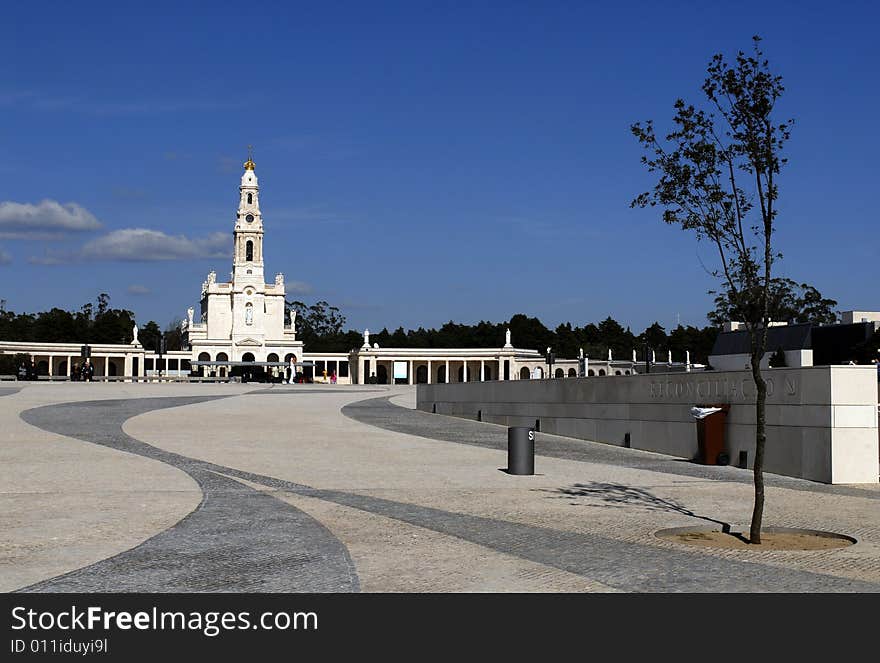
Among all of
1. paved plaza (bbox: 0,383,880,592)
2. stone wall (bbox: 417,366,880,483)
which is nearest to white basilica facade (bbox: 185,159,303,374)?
stone wall (bbox: 417,366,880,483)

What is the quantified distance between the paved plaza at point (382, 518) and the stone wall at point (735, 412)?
771 mm

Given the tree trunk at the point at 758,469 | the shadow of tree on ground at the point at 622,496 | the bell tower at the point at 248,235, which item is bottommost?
the shadow of tree on ground at the point at 622,496

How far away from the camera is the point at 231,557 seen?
10047mm

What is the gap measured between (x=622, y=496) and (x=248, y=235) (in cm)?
14853

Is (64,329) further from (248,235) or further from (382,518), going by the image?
(382,518)

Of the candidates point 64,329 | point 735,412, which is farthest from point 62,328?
point 735,412

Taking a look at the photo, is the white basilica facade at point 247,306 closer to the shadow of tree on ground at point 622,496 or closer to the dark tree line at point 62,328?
the dark tree line at point 62,328

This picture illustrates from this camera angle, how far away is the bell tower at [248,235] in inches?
6216

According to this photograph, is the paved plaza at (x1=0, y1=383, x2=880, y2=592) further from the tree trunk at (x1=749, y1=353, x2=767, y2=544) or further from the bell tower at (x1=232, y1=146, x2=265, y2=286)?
the bell tower at (x1=232, y1=146, x2=265, y2=286)

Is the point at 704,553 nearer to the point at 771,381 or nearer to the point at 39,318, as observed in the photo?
the point at 771,381

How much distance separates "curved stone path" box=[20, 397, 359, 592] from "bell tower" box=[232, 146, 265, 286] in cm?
14575

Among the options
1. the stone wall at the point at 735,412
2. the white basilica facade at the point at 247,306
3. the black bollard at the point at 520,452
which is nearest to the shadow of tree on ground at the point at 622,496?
the black bollard at the point at 520,452

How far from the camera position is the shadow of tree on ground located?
14.4 meters
